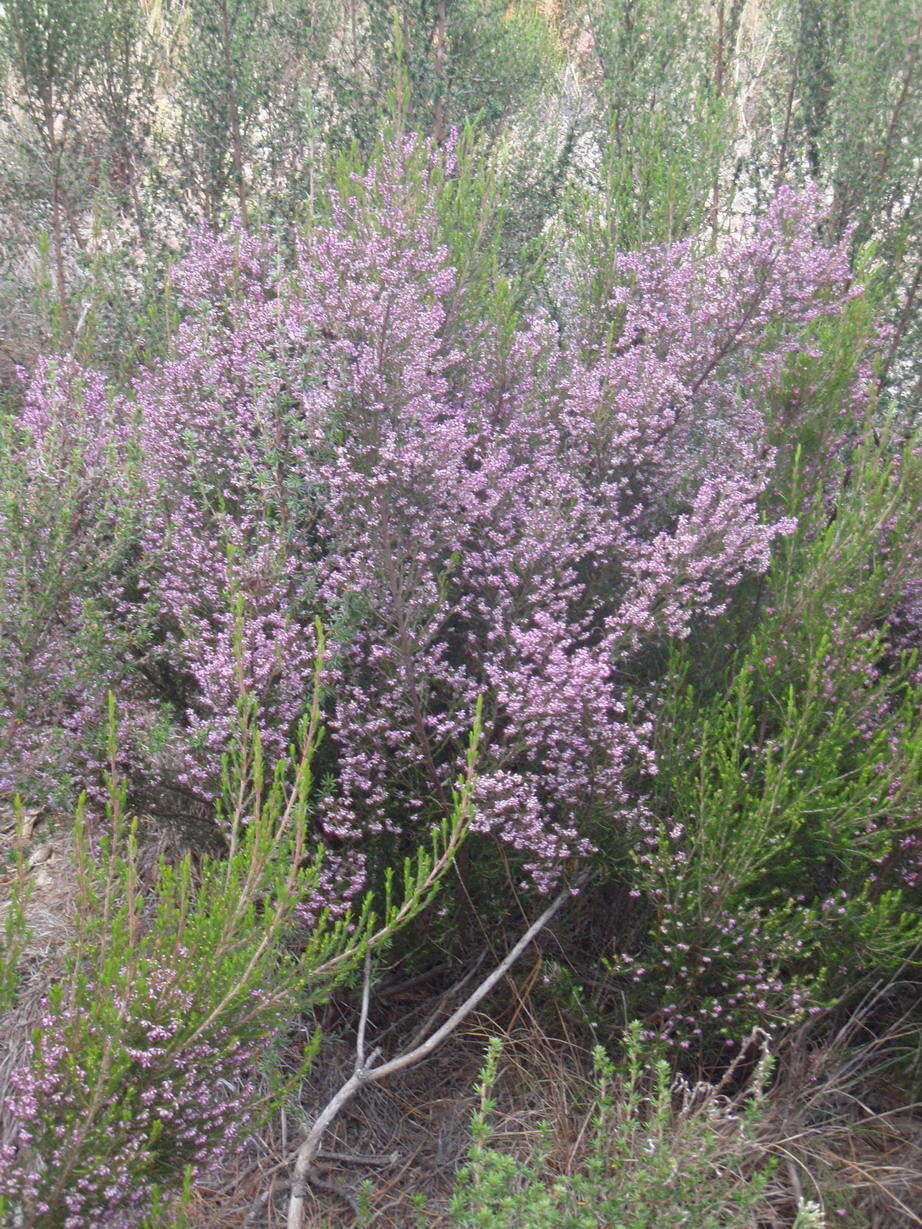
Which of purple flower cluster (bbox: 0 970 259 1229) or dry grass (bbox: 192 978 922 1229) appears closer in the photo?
purple flower cluster (bbox: 0 970 259 1229)

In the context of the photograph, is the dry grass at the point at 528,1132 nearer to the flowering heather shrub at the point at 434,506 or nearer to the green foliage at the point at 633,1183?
the green foliage at the point at 633,1183

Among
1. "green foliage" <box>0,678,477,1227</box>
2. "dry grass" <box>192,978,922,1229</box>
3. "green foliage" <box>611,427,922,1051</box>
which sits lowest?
"dry grass" <box>192,978,922,1229</box>

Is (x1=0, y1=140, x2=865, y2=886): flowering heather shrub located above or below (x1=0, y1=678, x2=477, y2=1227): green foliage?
above

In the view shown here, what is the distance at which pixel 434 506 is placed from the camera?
2682mm

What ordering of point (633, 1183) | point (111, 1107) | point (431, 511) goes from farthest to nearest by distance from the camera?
point (431, 511) < point (633, 1183) < point (111, 1107)

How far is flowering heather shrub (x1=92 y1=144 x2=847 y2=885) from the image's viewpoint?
8.40 ft

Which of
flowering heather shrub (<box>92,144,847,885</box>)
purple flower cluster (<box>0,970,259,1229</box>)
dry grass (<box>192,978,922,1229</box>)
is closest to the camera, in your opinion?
purple flower cluster (<box>0,970,259,1229</box>)

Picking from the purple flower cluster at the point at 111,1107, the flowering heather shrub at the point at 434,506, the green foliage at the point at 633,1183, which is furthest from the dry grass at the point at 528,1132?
the flowering heather shrub at the point at 434,506

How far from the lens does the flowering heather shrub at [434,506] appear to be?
256 cm

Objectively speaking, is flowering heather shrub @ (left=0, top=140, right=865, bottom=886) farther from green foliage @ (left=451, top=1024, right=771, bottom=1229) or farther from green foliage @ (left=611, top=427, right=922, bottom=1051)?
green foliage @ (left=451, top=1024, right=771, bottom=1229)

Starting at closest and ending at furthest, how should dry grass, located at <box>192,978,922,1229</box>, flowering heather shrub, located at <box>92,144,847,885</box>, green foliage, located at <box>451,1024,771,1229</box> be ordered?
green foliage, located at <box>451,1024,771,1229</box> → dry grass, located at <box>192,978,922,1229</box> → flowering heather shrub, located at <box>92,144,847,885</box>

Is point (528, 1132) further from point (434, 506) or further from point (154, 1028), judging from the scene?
point (434, 506)

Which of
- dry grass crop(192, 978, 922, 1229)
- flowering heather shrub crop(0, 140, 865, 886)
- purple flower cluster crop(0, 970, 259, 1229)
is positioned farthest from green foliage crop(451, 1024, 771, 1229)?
flowering heather shrub crop(0, 140, 865, 886)

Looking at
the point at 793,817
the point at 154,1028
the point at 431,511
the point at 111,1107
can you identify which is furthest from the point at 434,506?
the point at 111,1107
